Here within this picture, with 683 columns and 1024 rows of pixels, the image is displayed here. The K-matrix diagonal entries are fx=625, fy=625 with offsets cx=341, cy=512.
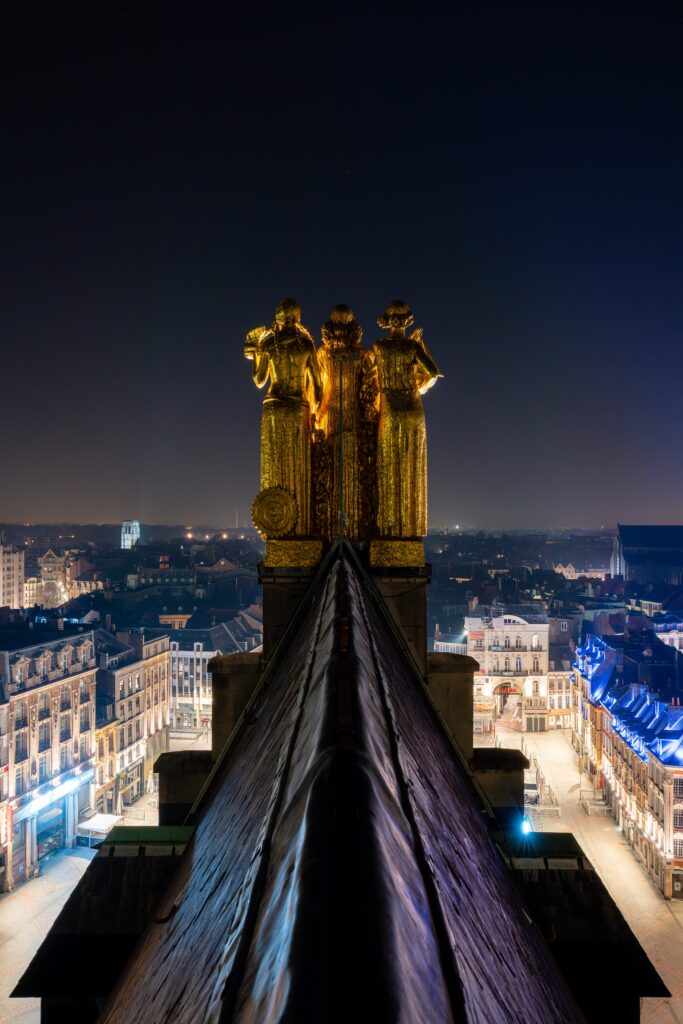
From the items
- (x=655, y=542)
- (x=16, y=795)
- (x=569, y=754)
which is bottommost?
(x=569, y=754)

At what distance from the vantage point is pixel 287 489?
7473 millimetres

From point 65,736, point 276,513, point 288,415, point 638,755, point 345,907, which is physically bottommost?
point 638,755

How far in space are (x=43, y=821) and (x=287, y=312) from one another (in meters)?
32.4

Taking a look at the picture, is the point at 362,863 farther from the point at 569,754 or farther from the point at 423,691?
the point at 569,754

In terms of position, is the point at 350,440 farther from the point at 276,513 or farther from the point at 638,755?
the point at 638,755

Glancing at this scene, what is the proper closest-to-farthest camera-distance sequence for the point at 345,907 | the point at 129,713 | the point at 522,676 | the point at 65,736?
the point at 345,907 < the point at 65,736 < the point at 129,713 < the point at 522,676

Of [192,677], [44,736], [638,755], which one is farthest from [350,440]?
[192,677]

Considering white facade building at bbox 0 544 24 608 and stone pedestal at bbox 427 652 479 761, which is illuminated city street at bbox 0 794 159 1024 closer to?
stone pedestal at bbox 427 652 479 761

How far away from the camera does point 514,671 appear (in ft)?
162

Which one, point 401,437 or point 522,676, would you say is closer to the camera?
point 401,437

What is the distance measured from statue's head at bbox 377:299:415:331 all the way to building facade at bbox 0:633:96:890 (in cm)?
2849

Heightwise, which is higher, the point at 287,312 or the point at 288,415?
the point at 287,312

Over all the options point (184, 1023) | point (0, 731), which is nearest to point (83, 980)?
point (184, 1023)

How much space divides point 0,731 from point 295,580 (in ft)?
90.7
